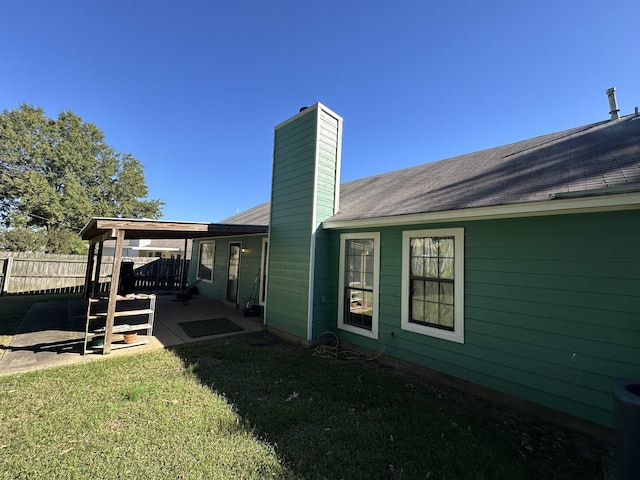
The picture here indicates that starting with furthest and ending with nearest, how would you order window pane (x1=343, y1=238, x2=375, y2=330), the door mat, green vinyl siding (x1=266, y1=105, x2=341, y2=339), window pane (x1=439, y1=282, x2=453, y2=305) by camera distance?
the door mat < green vinyl siding (x1=266, y1=105, x2=341, y2=339) < window pane (x1=343, y1=238, x2=375, y2=330) < window pane (x1=439, y1=282, x2=453, y2=305)

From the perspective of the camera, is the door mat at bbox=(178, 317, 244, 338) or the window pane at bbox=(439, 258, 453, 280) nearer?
the window pane at bbox=(439, 258, 453, 280)

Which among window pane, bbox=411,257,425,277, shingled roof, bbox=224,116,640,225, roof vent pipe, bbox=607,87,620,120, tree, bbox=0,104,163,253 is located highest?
tree, bbox=0,104,163,253

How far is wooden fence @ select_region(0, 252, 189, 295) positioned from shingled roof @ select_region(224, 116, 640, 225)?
34.1 ft

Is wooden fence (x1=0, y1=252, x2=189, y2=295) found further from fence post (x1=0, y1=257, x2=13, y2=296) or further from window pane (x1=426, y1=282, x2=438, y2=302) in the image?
window pane (x1=426, y1=282, x2=438, y2=302)

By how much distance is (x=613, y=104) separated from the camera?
18.5 ft

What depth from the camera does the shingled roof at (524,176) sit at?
10.5 feet

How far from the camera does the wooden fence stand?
10906 millimetres

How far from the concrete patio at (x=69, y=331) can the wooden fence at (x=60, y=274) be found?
292 centimetres

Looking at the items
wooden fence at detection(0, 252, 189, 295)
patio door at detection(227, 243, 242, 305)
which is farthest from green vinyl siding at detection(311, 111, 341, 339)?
wooden fence at detection(0, 252, 189, 295)

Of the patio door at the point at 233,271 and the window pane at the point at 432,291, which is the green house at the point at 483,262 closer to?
the window pane at the point at 432,291

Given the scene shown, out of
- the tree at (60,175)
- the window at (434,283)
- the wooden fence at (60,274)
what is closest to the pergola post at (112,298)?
the window at (434,283)

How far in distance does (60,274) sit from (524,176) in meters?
16.9

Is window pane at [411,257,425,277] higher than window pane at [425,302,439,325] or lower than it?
higher

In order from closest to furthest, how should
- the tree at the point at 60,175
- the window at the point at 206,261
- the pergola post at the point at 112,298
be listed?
the pergola post at the point at 112,298 < the window at the point at 206,261 < the tree at the point at 60,175
